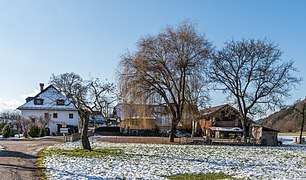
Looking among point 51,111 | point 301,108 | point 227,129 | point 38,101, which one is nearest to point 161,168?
point 227,129

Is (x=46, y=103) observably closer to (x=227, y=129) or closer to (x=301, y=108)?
(x=227, y=129)

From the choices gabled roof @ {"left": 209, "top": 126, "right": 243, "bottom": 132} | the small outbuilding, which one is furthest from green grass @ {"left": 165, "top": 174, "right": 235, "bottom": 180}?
gabled roof @ {"left": 209, "top": 126, "right": 243, "bottom": 132}

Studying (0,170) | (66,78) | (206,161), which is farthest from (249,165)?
(66,78)

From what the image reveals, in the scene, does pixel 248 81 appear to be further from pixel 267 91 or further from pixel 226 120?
pixel 226 120

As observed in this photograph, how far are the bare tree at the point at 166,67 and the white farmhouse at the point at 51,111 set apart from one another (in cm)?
2548

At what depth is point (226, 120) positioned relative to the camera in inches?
2000

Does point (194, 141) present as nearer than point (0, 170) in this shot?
No

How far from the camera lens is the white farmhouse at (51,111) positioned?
51.4 metres

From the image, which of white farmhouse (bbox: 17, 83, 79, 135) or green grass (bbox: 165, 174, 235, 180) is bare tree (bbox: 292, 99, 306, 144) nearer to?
green grass (bbox: 165, 174, 235, 180)

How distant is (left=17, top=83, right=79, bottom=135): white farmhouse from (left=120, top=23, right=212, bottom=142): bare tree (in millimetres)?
25475

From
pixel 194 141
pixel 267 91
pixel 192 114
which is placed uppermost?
pixel 267 91

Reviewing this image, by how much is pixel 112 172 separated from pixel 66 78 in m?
26.6

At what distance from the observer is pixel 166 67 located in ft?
93.6

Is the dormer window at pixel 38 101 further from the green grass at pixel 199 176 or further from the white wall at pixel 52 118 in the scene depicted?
the green grass at pixel 199 176
